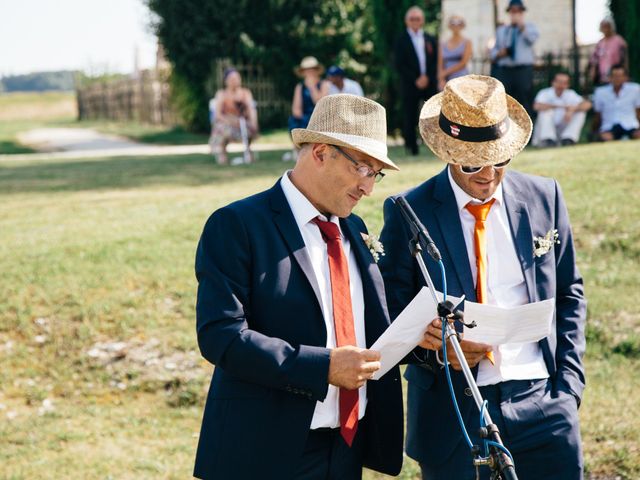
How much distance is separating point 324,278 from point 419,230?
40 cm

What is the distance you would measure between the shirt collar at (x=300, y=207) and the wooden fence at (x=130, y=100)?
3261 cm

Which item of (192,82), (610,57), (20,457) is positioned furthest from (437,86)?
(192,82)

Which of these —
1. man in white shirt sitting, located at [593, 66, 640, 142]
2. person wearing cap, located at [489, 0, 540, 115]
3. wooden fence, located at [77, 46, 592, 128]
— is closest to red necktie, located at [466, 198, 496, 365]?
person wearing cap, located at [489, 0, 540, 115]

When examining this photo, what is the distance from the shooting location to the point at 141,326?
8.04 meters

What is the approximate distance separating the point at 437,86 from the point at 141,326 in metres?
8.91

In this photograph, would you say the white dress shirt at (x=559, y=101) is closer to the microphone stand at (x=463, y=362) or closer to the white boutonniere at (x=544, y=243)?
the white boutonniere at (x=544, y=243)

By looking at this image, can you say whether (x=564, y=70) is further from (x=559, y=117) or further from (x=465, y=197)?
(x=465, y=197)

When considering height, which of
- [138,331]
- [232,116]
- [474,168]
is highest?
[474,168]

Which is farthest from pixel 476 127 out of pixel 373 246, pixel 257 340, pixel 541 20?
pixel 541 20

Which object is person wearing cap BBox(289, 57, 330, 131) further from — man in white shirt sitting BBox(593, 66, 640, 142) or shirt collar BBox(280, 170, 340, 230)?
shirt collar BBox(280, 170, 340, 230)

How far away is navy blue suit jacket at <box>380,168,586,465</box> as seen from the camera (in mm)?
3830

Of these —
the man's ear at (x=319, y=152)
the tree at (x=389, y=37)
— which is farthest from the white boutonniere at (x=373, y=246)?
the tree at (x=389, y=37)

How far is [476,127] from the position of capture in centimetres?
386

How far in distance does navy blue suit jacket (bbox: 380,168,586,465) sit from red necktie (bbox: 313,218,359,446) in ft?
1.56
